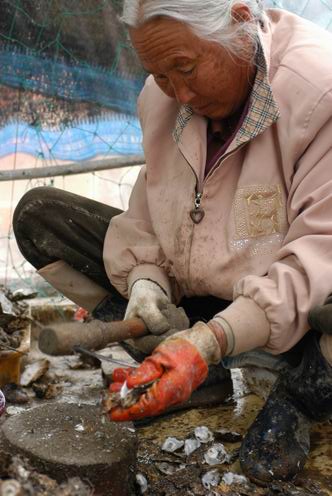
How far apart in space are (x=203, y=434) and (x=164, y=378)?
0.85 m

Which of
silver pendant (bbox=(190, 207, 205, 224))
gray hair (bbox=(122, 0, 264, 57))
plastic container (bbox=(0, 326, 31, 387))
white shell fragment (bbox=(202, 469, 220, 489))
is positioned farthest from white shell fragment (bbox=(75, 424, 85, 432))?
gray hair (bbox=(122, 0, 264, 57))

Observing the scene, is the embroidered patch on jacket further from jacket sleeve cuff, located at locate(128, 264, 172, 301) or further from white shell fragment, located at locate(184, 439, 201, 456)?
white shell fragment, located at locate(184, 439, 201, 456)

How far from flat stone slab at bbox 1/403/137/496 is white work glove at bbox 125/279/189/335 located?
0.34 meters

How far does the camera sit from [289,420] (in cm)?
247

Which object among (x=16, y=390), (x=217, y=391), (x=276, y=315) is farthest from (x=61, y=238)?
(x=276, y=315)

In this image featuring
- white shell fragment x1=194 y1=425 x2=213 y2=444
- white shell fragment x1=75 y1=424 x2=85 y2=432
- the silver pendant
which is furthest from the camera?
white shell fragment x1=194 y1=425 x2=213 y2=444

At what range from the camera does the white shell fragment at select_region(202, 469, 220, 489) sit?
2.38 m

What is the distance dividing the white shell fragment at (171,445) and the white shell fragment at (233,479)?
245 mm

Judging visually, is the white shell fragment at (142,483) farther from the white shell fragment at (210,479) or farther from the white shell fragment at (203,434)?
the white shell fragment at (203,434)

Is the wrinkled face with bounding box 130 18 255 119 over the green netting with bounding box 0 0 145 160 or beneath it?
over

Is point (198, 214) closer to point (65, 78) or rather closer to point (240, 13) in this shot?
point (240, 13)

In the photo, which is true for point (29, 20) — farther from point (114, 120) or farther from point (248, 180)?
point (248, 180)

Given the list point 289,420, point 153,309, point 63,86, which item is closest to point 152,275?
point 153,309

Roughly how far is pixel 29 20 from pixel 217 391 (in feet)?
7.55
